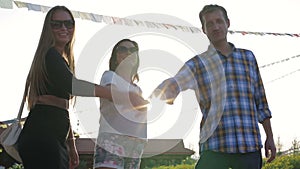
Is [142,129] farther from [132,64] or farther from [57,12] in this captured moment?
[57,12]

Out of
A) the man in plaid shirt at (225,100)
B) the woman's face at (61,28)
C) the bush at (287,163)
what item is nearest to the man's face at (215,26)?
the man in plaid shirt at (225,100)

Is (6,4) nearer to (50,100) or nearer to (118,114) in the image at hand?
(118,114)

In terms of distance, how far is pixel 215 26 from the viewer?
4234 mm

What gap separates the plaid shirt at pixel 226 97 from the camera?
13.5ft

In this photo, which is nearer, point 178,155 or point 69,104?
point 69,104

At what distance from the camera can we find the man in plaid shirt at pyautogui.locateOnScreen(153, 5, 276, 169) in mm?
4129

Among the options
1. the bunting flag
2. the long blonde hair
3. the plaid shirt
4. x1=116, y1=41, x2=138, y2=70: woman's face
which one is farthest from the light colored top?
the bunting flag

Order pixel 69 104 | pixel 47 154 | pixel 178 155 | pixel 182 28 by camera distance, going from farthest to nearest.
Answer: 1. pixel 178 155
2. pixel 182 28
3. pixel 69 104
4. pixel 47 154

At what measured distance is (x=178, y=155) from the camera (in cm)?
3003

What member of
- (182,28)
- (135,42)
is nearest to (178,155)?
(182,28)

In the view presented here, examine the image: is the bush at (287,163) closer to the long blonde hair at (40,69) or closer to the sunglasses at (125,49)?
the sunglasses at (125,49)

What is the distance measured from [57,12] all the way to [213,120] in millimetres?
1287

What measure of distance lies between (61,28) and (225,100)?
4.06ft

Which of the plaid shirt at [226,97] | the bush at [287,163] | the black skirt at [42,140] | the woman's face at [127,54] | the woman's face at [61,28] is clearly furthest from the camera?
the bush at [287,163]
